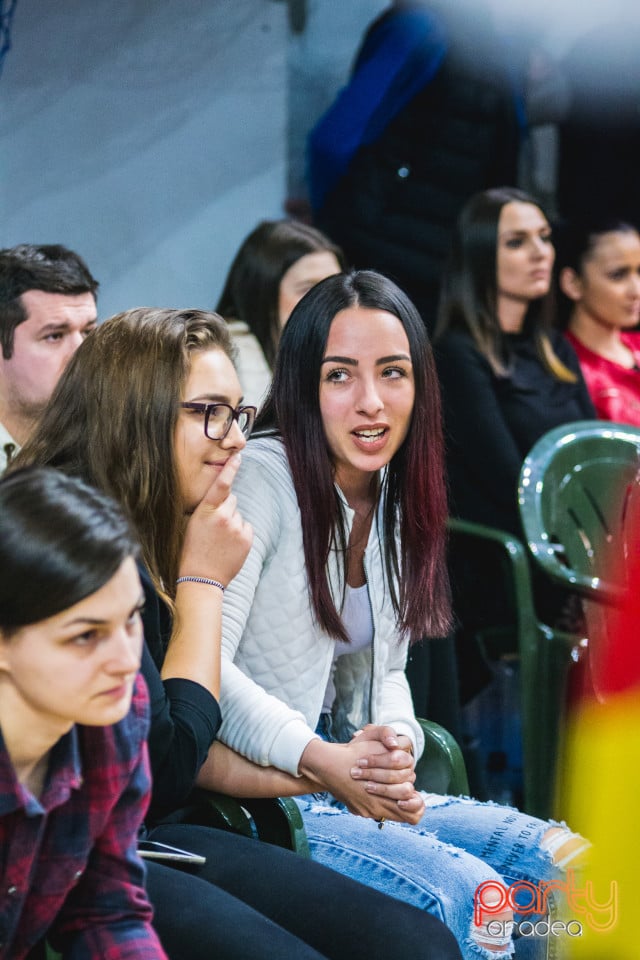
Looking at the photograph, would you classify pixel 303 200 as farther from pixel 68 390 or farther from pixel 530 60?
pixel 68 390

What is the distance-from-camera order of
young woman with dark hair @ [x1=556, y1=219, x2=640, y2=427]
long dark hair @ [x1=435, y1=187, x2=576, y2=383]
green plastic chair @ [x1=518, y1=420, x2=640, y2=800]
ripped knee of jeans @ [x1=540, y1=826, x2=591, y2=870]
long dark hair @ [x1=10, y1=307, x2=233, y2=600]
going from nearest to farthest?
long dark hair @ [x1=10, y1=307, x2=233, y2=600] < ripped knee of jeans @ [x1=540, y1=826, x2=591, y2=870] < green plastic chair @ [x1=518, y1=420, x2=640, y2=800] < long dark hair @ [x1=435, y1=187, x2=576, y2=383] < young woman with dark hair @ [x1=556, y1=219, x2=640, y2=427]

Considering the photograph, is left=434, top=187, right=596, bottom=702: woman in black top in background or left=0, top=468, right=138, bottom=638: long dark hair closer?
left=0, top=468, right=138, bottom=638: long dark hair

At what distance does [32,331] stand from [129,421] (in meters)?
0.73

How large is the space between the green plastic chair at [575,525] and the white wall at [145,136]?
43.8 inches

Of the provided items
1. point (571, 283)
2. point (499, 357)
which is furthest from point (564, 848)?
point (571, 283)

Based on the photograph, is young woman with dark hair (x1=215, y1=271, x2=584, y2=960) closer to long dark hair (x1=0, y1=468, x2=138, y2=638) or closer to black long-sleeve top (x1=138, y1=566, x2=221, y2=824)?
black long-sleeve top (x1=138, y1=566, x2=221, y2=824)

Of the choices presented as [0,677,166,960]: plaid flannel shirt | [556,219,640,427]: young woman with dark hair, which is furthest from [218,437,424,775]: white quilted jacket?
[556,219,640,427]: young woman with dark hair

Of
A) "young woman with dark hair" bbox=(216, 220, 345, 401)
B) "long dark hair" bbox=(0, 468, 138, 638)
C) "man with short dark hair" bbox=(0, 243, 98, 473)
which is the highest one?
"young woman with dark hair" bbox=(216, 220, 345, 401)

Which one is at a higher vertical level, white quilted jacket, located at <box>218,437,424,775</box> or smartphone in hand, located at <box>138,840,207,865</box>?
white quilted jacket, located at <box>218,437,424,775</box>

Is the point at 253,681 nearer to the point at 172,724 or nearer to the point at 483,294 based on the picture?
the point at 172,724

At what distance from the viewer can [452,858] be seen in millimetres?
1800

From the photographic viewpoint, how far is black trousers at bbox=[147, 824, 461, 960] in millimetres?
1473

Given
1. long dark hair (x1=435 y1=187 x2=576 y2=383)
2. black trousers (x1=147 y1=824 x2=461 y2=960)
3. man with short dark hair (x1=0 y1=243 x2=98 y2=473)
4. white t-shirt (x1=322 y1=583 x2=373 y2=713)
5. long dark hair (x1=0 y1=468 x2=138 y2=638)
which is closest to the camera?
long dark hair (x1=0 y1=468 x2=138 y2=638)

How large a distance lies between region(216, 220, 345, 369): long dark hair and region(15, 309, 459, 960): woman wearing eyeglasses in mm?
1190
